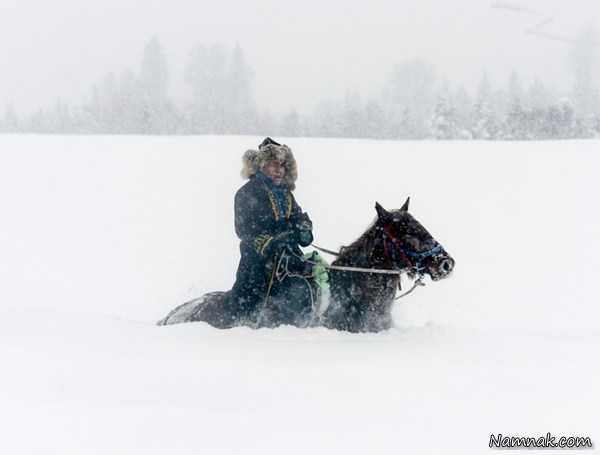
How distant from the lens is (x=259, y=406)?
347 cm

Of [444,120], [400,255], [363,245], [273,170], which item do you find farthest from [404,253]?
[444,120]

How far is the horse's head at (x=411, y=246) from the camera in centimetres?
554

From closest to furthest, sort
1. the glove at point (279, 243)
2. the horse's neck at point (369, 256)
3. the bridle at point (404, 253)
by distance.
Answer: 1. the bridle at point (404, 253)
2. the horse's neck at point (369, 256)
3. the glove at point (279, 243)

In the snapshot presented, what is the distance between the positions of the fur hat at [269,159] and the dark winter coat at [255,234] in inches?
11.8

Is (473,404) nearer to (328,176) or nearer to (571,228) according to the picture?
(571,228)

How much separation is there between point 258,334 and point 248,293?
1.09 m

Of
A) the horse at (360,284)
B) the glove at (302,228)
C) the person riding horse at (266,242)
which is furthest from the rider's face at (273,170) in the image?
the horse at (360,284)

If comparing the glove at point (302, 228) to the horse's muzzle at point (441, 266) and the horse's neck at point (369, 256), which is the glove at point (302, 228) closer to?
the horse's neck at point (369, 256)

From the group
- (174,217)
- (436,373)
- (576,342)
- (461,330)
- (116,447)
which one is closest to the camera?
(116,447)

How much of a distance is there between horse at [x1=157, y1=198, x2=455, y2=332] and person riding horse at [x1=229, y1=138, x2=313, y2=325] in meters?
0.02

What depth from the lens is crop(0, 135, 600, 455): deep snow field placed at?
3.21 m

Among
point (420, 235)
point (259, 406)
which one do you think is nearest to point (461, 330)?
point (420, 235)

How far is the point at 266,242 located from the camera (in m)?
6.26

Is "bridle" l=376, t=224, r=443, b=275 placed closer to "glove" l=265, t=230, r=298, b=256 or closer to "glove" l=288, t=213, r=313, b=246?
"glove" l=288, t=213, r=313, b=246
